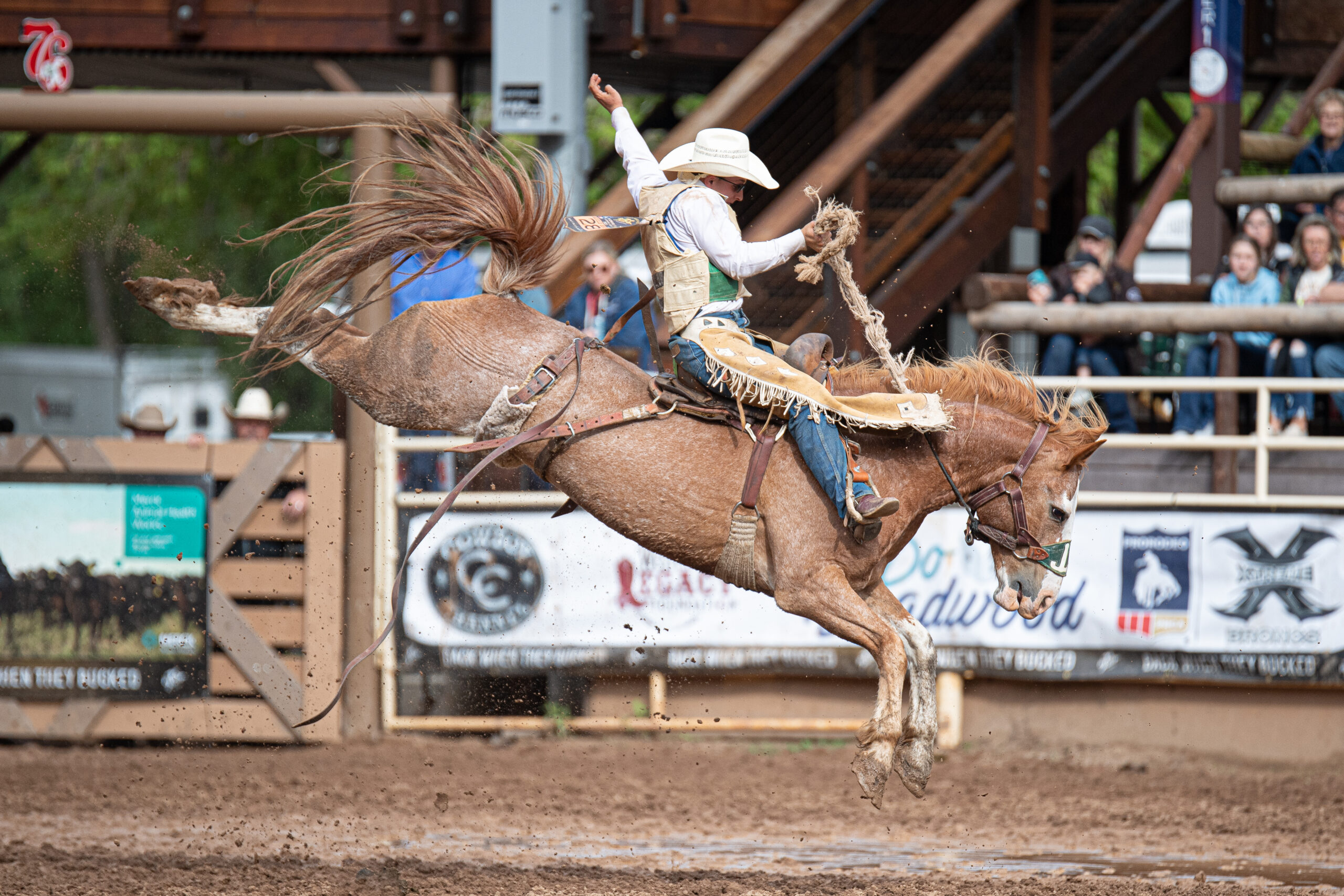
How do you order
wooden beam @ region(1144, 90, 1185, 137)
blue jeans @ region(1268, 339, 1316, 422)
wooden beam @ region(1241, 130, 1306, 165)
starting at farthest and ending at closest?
1. wooden beam @ region(1144, 90, 1185, 137)
2. wooden beam @ region(1241, 130, 1306, 165)
3. blue jeans @ region(1268, 339, 1316, 422)

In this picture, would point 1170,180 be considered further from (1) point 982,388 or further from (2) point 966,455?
(2) point 966,455

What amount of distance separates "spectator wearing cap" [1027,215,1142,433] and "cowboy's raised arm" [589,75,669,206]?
4466 millimetres

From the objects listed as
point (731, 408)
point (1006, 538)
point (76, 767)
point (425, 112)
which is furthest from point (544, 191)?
point (76, 767)

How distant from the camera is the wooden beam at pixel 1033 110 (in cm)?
1051

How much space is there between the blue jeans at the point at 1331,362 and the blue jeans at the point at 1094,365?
1.18 metres

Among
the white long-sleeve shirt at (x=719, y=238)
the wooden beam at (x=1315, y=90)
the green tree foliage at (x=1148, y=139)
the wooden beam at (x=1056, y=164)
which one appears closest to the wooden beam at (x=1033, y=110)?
the wooden beam at (x=1056, y=164)

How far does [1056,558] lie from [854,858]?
1.88 m

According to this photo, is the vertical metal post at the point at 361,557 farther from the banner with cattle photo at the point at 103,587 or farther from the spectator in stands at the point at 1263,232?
the spectator in stands at the point at 1263,232

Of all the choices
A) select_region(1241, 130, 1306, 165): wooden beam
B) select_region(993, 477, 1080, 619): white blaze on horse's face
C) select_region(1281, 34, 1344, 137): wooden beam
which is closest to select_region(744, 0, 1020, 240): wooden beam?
select_region(1241, 130, 1306, 165): wooden beam

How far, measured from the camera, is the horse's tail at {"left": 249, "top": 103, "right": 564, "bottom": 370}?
18.4 feet

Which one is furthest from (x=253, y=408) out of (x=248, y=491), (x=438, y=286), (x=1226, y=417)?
(x=1226, y=417)

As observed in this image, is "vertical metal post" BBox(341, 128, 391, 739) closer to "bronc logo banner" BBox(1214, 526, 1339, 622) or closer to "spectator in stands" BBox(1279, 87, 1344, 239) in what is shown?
"bronc logo banner" BBox(1214, 526, 1339, 622)

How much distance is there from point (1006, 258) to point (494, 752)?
19.8ft

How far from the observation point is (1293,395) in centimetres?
909
